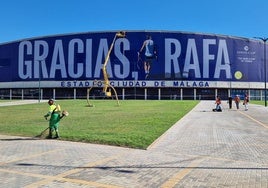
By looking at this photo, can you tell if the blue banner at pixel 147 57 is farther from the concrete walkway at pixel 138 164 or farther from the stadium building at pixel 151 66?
the concrete walkway at pixel 138 164

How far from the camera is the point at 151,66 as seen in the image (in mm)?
78125

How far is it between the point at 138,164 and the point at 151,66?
6973 centimetres

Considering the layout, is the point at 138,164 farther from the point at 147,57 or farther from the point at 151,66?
the point at 147,57

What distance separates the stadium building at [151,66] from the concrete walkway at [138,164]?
2548 inches

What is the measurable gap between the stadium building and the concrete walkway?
212 ft

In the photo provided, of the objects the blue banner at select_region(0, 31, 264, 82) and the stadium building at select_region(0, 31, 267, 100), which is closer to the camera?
the stadium building at select_region(0, 31, 267, 100)

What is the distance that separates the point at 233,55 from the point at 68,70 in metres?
36.4

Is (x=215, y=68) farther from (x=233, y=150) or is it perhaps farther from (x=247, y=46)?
(x=233, y=150)

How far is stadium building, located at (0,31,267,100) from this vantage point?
77.9m

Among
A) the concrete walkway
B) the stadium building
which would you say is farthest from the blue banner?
the concrete walkway

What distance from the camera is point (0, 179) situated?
289 inches

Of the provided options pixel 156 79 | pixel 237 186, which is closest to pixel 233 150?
pixel 237 186

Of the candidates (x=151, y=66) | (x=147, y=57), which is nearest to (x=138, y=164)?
(x=151, y=66)

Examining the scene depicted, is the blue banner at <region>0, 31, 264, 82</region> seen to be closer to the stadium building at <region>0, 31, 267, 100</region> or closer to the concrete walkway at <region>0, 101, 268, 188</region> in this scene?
the stadium building at <region>0, 31, 267, 100</region>
